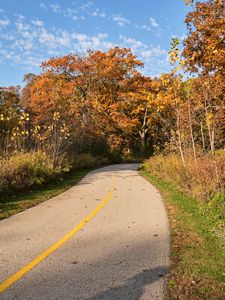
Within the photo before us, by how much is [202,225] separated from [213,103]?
20.6ft

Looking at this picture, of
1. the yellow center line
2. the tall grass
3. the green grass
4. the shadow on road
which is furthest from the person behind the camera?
the tall grass

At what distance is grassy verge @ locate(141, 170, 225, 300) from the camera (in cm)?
447

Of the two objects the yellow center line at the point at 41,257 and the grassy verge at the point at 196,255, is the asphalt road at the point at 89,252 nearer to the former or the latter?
the yellow center line at the point at 41,257

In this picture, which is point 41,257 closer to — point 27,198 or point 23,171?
point 27,198

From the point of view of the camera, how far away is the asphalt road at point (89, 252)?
4.39 metres

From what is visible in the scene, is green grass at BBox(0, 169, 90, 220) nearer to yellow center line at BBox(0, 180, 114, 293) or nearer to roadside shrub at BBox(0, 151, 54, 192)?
roadside shrub at BBox(0, 151, 54, 192)

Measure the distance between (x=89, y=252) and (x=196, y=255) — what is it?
1.81 m

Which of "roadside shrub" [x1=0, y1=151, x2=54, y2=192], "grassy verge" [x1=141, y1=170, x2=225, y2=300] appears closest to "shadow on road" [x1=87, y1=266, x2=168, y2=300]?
"grassy verge" [x1=141, y1=170, x2=225, y2=300]

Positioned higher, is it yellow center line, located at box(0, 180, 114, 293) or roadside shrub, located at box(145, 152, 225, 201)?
roadside shrub, located at box(145, 152, 225, 201)

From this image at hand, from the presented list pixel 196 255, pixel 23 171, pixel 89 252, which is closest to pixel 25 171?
pixel 23 171

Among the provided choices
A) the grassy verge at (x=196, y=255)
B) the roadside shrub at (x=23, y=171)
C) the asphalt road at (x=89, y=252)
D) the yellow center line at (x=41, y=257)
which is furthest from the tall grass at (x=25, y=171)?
the grassy verge at (x=196, y=255)

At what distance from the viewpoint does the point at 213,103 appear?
12898 millimetres

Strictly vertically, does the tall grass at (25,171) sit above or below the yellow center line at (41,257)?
above

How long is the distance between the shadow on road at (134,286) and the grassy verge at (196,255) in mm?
216
